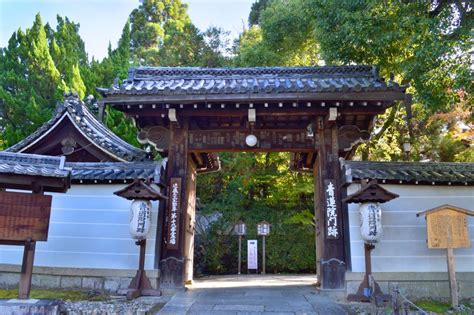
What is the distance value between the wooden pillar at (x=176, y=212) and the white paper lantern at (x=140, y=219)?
0.67 m

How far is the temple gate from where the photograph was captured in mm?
7121

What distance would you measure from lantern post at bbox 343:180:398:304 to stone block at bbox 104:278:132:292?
14.3 ft

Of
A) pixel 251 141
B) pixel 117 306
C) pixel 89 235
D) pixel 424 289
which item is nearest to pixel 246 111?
pixel 251 141

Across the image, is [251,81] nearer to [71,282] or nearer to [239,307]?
[239,307]

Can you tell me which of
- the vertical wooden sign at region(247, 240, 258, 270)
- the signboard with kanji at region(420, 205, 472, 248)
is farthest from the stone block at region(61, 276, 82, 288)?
the vertical wooden sign at region(247, 240, 258, 270)

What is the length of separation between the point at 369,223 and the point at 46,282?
6666 mm

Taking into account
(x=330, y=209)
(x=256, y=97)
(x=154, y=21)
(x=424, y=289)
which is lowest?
(x=424, y=289)

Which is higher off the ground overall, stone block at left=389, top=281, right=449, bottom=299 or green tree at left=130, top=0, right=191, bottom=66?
green tree at left=130, top=0, right=191, bottom=66

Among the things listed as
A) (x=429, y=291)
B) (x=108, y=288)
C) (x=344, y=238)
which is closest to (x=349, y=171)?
(x=344, y=238)

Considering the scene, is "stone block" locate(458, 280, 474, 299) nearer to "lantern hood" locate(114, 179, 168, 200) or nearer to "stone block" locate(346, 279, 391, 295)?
"stone block" locate(346, 279, 391, 295)

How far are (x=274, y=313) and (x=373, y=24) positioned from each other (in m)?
7.17

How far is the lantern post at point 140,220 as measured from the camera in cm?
680

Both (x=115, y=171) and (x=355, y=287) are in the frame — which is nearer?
(x=355, y=287)

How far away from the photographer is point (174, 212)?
7516 mm
